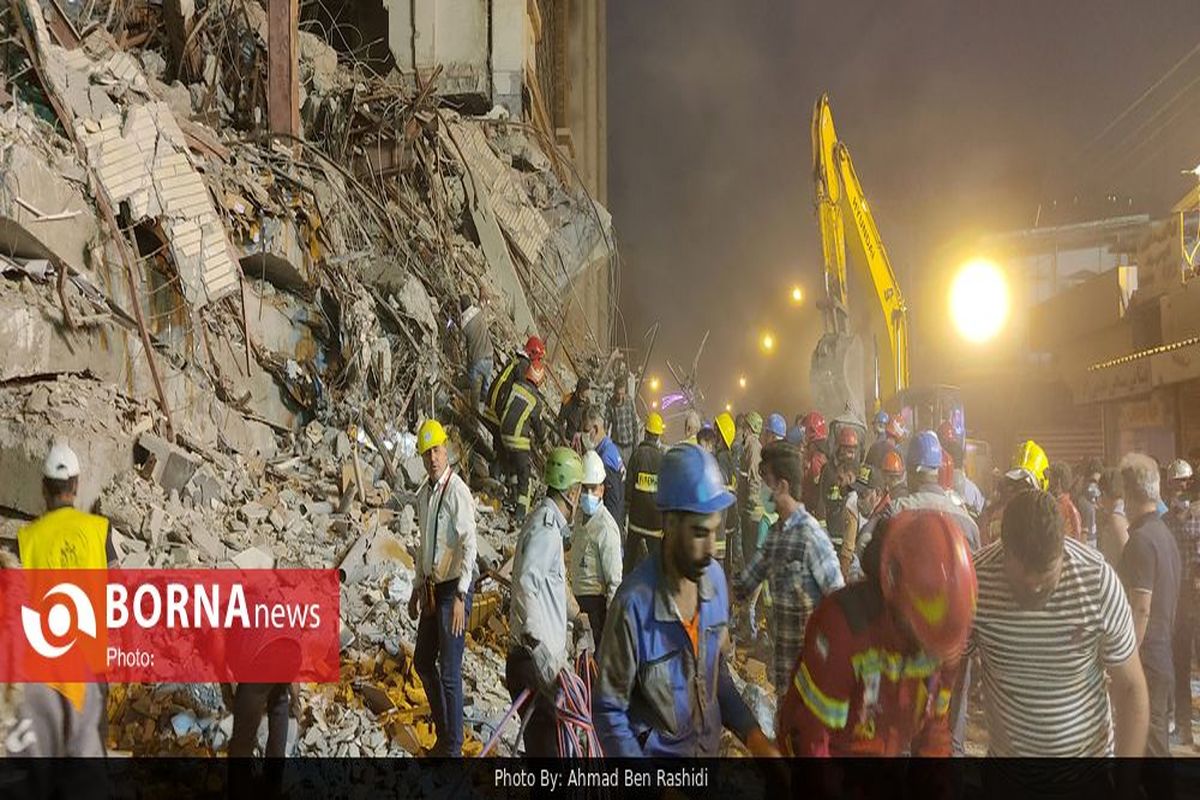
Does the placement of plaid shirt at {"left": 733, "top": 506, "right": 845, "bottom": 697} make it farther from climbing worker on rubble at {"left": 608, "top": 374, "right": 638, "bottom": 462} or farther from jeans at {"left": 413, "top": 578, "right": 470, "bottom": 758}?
climbing worker on rubble at {"left": 608, "top": 374, "right": 638, "bottom": 462}

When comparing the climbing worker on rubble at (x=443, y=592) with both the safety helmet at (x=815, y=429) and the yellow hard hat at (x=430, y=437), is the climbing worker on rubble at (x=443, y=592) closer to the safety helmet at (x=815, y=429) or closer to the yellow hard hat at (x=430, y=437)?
the yellow hard hat at (x=430, y=437)

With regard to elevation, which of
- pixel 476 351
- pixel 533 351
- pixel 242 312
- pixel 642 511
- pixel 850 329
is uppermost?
pixel 850 329

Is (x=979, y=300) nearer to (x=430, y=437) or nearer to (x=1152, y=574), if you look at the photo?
(x=1152, y=574)

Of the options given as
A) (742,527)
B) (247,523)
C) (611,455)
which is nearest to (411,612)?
(247,523)

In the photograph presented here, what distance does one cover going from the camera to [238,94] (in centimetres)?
912

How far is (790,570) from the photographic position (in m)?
3.29

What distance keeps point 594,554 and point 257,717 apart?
2.03 metres

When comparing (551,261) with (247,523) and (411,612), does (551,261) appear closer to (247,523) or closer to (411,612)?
(247,523)

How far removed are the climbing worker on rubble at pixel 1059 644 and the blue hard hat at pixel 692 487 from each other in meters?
0.99

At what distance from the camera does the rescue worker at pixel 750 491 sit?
7562mm

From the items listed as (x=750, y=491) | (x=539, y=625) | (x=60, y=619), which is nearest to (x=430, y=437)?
(x=539, y=625)

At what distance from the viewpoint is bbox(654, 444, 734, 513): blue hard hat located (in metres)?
2.42

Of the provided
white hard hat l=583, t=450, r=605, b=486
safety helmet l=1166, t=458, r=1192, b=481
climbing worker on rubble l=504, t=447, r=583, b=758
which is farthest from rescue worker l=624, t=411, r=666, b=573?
safety helmet l=1166, t=458, r=1192, b=481

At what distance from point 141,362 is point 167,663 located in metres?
2.71
